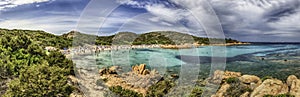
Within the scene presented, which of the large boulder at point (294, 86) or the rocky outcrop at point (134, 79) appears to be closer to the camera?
the large boulder at point (294, 86)

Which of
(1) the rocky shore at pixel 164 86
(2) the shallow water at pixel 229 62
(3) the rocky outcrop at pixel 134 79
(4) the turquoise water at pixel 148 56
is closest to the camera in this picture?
(1) the rocky shore at pixel 164 86

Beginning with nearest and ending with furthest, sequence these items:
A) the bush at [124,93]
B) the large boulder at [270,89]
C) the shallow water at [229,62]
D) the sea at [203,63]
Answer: the large boulder at [270,89]
the bush at [124,93]
the sea at [203,63]
the shallow water at [229,62]

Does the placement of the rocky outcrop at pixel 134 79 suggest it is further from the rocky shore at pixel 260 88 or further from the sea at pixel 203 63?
the rocky shore at pixel 260 88

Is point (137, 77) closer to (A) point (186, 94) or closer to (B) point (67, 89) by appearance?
(A) point (186, 94)

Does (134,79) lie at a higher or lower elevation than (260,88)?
lower

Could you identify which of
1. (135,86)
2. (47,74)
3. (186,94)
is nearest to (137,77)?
(135,86)

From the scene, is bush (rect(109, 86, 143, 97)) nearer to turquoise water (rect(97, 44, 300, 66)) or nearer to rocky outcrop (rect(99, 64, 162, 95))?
rocky outcrop (rect(99, 64, 162, 95))

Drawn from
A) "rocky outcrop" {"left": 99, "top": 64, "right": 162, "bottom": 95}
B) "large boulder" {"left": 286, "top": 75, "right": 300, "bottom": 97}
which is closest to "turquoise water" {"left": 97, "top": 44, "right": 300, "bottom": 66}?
"rocky outcrop" {"left": 99, "top": 64, "right": 162, "bottom": 95}

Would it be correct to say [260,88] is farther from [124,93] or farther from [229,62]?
[229,62]

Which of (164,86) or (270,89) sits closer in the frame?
(270,89)

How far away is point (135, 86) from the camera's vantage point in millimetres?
20625

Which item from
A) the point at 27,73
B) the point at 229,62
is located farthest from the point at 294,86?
the point at 229,62

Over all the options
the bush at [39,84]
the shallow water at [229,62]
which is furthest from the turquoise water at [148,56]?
the bush at [39,84]

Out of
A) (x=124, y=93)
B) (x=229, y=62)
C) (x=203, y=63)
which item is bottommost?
(x=229, y=62)
